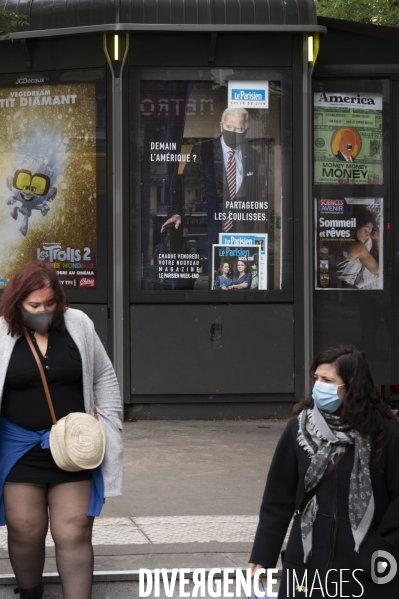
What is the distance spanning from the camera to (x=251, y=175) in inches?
360

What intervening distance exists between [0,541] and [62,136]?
4.72 metres

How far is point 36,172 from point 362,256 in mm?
3236

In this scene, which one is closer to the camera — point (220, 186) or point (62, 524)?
point (62, 524)

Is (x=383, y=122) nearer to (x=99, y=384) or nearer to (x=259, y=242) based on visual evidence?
(x=259, y=242)

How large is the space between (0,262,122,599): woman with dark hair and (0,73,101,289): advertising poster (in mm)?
4777

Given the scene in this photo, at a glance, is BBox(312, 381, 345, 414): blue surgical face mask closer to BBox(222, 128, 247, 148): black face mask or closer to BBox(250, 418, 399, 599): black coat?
BBox(250, 418, 399, 599): black coat

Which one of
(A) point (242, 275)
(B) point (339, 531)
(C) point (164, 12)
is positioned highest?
(C) point (164, 12)

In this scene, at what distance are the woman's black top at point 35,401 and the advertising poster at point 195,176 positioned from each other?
15.6ft

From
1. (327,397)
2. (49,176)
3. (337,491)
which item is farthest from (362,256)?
(337,491)

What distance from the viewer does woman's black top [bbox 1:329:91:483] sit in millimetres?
4289

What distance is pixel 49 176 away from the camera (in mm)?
9203

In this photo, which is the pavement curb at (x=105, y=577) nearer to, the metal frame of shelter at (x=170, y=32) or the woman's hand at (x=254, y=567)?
the woman's hand at (x=254, y=567)

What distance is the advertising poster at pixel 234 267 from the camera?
29.8ft

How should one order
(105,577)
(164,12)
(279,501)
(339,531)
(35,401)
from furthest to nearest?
(164,12), (105,577), (35,401), (279,501), (339,531)
